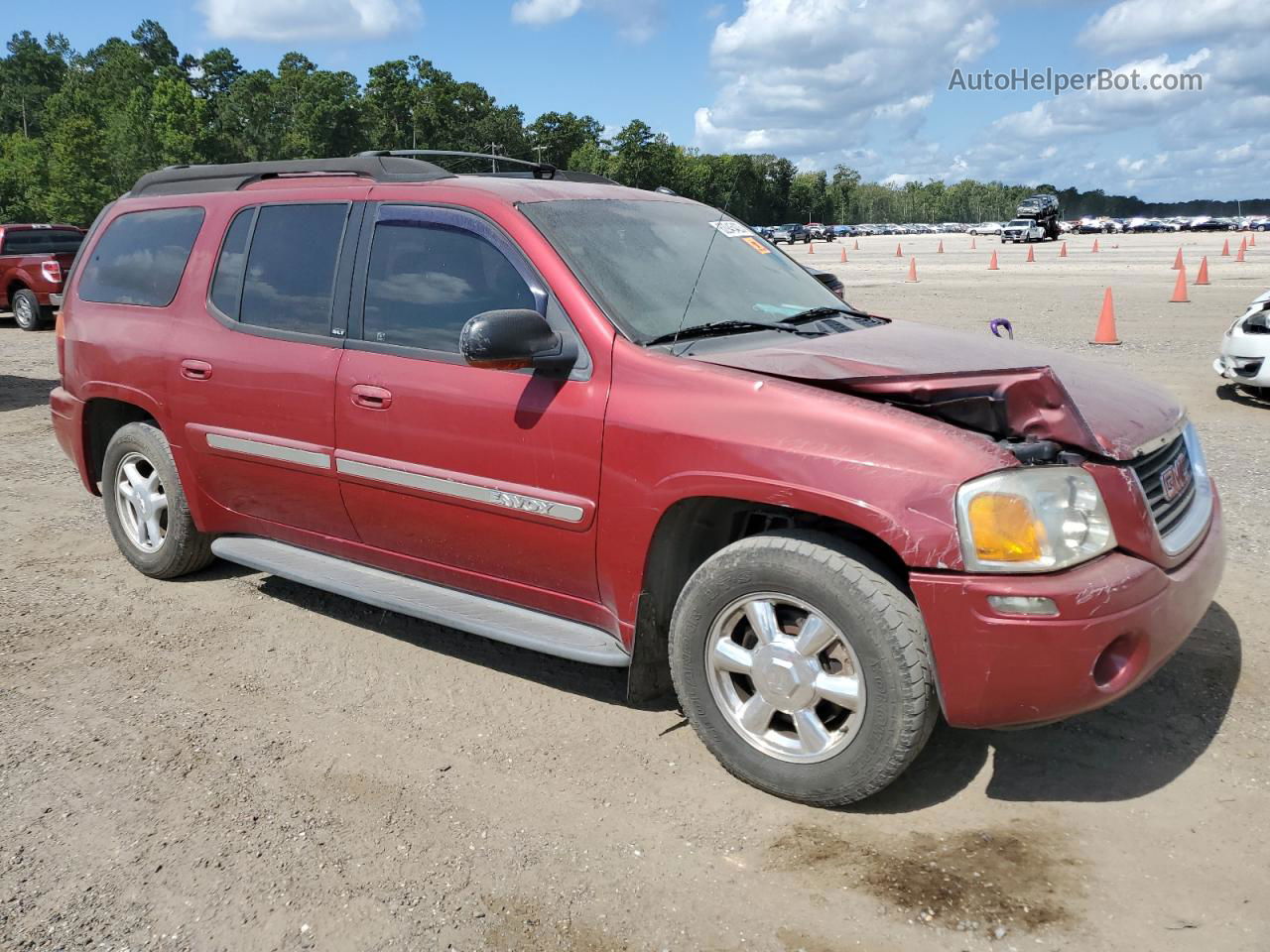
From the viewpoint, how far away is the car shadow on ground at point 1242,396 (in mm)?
9039

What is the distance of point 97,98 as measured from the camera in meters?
104

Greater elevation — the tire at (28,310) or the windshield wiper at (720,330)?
the windshield wiper at (720,330)

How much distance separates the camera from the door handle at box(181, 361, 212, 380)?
179 inches

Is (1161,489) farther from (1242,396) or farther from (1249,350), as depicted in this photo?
(1242,396)

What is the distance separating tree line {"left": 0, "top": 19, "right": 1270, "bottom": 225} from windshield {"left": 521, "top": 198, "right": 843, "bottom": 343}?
224ft

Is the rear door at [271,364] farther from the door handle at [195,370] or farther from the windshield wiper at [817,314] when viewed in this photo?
the windshield wiper at [817,314]

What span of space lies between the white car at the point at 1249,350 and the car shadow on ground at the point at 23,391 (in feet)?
36.3

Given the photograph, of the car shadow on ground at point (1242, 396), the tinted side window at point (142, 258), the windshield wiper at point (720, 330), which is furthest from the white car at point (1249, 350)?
the tinted side window at point (142, 258)

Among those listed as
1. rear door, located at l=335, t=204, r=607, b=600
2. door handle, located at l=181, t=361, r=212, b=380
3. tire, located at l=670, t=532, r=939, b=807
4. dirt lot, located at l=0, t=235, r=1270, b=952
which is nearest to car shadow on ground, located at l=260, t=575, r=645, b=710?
dirt lot, located at l=0, t=235, r=1270, b=952

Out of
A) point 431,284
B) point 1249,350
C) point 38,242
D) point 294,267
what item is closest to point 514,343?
point 431,284

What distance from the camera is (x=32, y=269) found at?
17672mm

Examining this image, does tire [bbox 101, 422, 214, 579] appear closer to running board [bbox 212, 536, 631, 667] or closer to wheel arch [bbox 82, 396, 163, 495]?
wheel arch [bbox 82, 396, 163, 495]

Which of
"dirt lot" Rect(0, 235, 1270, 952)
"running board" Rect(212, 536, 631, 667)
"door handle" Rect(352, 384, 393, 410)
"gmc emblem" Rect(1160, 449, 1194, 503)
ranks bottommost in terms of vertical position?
"dirt lot" Rect(0, 235, 1270, 952)

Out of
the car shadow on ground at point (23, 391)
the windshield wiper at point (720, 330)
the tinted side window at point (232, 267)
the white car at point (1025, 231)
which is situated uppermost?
the white car at point (1025, 231)
